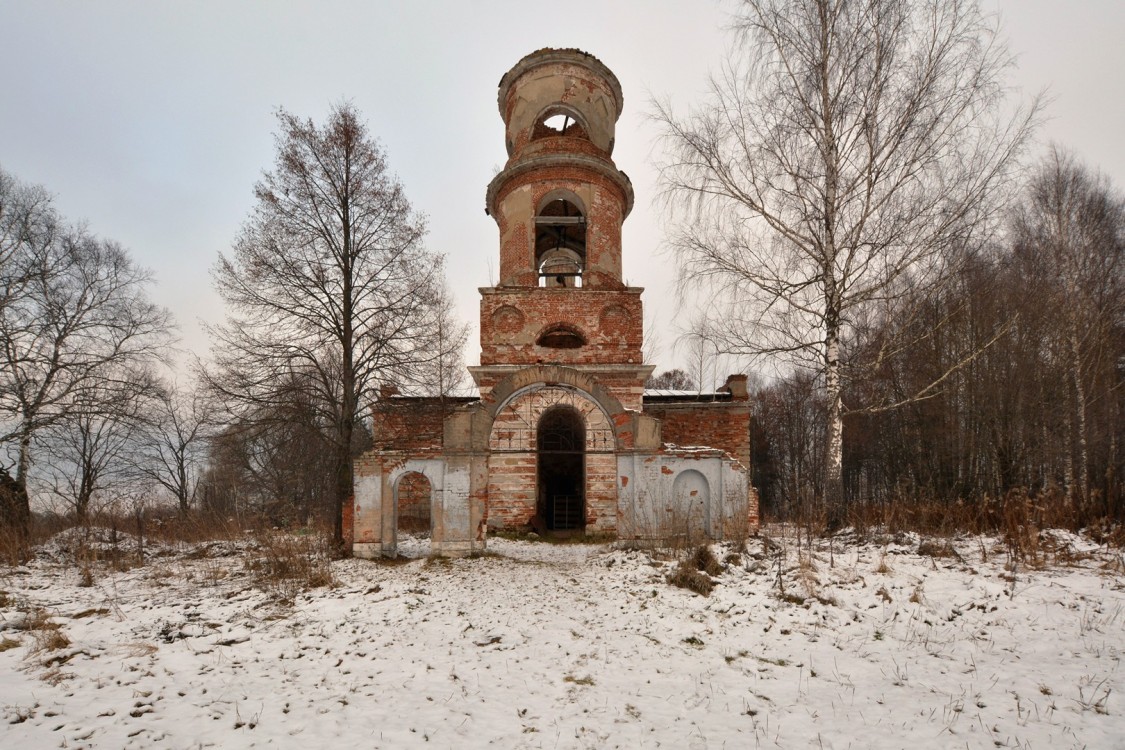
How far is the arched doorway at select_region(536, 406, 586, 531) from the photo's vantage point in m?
16.3

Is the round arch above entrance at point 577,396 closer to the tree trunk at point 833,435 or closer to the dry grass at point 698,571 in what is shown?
the dry grass at point 698,571

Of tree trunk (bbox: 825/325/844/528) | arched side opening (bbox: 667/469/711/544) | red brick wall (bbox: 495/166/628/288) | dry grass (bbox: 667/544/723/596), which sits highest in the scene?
red brick wall (bbox: 495/166/628/288)

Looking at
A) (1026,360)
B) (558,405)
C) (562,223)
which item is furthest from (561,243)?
(1026,360)

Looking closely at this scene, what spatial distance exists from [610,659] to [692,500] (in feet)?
20.3

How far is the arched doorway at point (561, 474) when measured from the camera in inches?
642

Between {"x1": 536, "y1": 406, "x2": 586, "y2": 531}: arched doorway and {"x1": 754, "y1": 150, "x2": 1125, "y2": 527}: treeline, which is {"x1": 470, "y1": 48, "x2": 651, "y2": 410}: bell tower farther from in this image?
{"x1": 754, "y1": 150, "x2": 1125, "y2": 527}: treeline

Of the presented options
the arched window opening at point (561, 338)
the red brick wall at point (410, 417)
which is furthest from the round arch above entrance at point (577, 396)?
the red brick wall at point (410, 417)

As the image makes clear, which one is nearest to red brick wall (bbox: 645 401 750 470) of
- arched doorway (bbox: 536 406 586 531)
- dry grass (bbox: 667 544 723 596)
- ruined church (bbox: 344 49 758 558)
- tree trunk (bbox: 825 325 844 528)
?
ruined church (bbox: 344 49 758 558)

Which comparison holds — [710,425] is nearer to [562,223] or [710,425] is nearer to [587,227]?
[587,227]

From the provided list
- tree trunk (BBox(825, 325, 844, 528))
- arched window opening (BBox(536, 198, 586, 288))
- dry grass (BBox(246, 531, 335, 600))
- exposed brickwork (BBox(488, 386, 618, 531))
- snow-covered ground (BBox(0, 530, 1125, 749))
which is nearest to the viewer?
snow-covered ground (BBox(0, 530, 1125, 749))

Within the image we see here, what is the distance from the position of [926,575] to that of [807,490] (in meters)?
4.04

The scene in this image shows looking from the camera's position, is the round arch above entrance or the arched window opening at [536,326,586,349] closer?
the round arch above entrance

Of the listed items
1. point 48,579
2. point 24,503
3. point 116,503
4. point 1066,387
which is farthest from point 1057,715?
point 24,503

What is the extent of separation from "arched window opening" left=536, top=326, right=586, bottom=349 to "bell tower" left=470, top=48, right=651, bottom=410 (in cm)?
3
